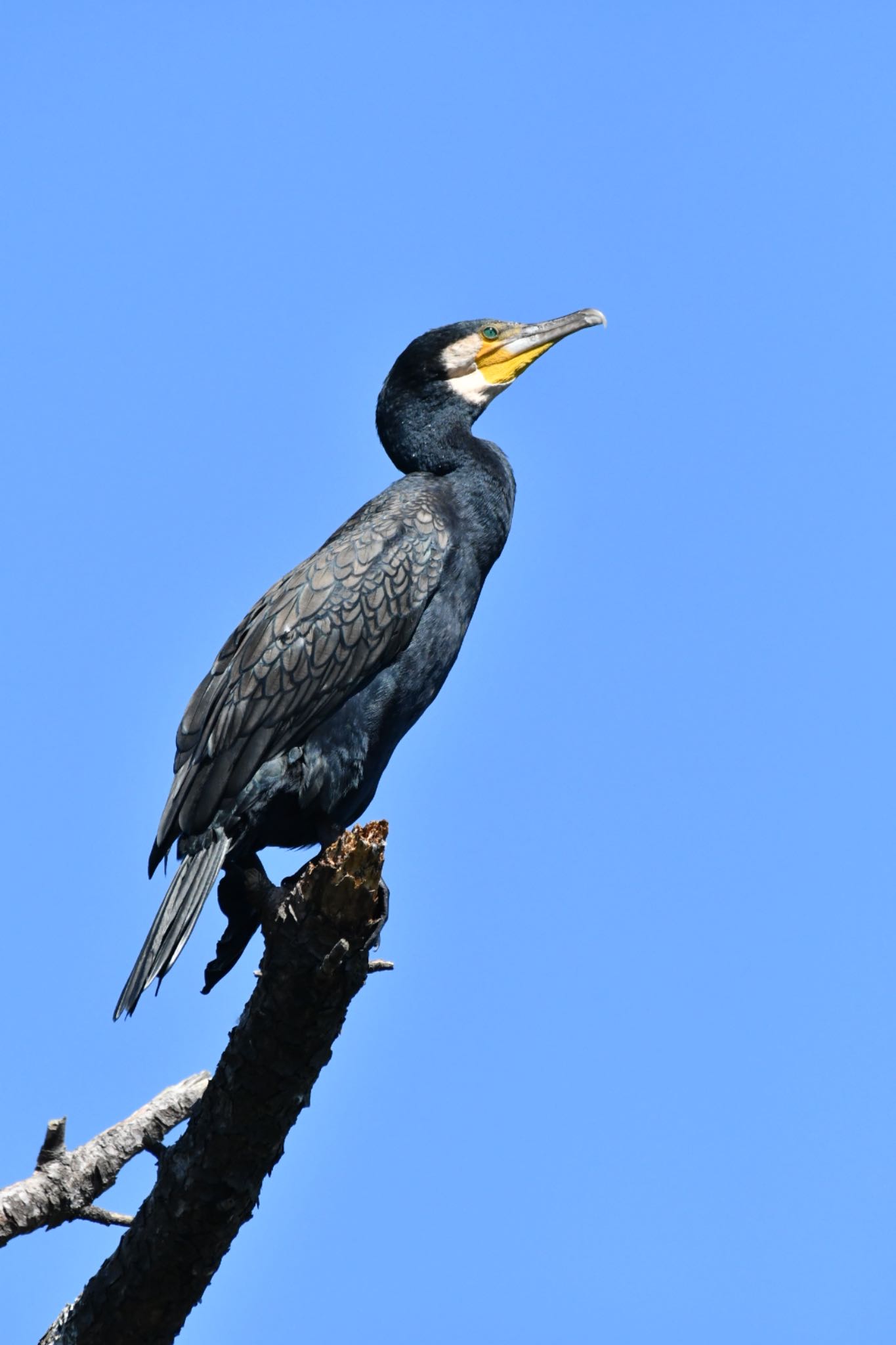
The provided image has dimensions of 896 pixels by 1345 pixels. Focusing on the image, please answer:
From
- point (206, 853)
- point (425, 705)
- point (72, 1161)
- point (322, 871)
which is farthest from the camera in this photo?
point (425, 705)

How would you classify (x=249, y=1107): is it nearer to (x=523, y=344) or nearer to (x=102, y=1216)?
(x=102, y=1216)

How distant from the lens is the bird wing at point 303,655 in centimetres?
569

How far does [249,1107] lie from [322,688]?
1.88 m

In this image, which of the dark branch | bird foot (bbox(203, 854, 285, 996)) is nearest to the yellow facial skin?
bird foot (bbox(203, 854, 285, 996))

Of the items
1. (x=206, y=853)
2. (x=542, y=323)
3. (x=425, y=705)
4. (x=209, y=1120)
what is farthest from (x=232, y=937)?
(x=542, y=323)

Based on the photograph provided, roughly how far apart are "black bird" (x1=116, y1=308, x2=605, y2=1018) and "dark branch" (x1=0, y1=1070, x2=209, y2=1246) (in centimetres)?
76

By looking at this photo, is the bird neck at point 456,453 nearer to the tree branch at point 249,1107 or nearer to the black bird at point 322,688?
the black bird at point 322,688

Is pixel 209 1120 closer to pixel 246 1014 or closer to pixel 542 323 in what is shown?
pixel 246 1014

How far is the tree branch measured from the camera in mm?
4184

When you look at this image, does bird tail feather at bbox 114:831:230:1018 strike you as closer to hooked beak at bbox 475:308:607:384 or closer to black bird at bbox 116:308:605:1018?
black bird at bbox 116:308:605:1018

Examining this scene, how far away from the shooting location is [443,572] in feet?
19.8

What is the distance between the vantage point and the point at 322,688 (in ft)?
18.9

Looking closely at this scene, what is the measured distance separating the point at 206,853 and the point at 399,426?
7.31 feet

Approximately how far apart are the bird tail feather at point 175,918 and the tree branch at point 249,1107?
0.81 m
